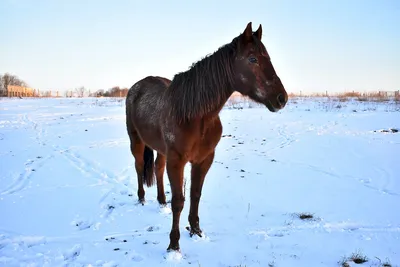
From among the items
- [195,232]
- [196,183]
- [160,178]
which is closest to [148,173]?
[160,178]

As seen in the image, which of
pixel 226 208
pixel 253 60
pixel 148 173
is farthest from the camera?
pixel 148 173

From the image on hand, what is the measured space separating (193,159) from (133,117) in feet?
6.47

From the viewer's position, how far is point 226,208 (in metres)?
4.74

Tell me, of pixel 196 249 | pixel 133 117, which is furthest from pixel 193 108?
pixel 133 117

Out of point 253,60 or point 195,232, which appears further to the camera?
point 195,232

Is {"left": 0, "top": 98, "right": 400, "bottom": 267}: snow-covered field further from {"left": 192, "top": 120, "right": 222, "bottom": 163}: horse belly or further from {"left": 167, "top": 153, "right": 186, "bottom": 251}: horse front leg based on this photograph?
{"left": 192, "top": 120, "right": 222, "bottom": 163}: horse belly

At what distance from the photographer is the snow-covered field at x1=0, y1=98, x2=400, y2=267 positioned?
3.36 meters

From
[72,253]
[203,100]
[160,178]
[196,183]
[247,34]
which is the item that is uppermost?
[247,34]

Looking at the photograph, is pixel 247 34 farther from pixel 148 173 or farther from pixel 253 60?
pixel 148 173

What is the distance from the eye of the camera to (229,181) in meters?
6.18

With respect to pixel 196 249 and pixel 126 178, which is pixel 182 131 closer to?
pixel 196 249

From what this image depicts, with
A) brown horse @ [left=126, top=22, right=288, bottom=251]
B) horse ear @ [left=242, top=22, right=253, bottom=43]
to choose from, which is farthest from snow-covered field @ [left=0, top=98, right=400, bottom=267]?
horse ear @ [left=242, top=22, right=253, bottom=43]

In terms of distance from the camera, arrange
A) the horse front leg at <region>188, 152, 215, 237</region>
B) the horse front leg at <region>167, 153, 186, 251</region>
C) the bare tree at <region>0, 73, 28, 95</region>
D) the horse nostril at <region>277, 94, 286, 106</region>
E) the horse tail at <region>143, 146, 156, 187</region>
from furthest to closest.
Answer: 1. the bare tree at <region>0, 73, 28, 95</region>
2. the horse tail at <region>143, 146, 156, 187</region>
3. the horse front leg at <region>188, 152, 215, 237</region>
4. the horse front leg at <region>167, 153, 186, 251</region>
5. the horse nostril at <region>277, 94, 286, 106</region>

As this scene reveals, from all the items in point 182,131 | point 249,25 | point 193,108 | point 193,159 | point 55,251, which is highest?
point 249,25
